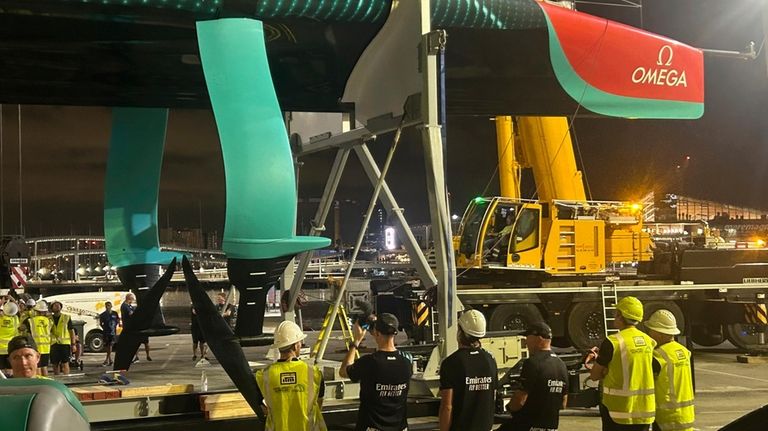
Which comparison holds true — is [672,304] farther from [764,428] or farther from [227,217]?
[764,428]

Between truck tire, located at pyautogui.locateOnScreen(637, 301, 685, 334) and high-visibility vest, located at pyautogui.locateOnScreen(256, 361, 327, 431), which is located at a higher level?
high-visibility vest, located at pyautogui.locateOnScreen(256, 361, 327, 431)

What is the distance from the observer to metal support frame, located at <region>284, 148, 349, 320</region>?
8594 mm

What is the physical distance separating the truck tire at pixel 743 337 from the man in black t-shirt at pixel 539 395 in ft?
43.2

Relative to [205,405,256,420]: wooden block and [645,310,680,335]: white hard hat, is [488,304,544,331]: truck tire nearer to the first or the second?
[645,310,680,335]: white hard hat

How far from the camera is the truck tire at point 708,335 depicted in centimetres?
1688

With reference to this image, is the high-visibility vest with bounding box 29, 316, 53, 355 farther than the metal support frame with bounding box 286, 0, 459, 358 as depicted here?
Yes

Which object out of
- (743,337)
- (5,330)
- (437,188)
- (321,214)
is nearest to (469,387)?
(437,188)

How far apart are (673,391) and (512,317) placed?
9404 millimetres

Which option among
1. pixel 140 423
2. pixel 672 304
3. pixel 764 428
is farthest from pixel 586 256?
pixel 764 428

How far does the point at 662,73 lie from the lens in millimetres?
6762

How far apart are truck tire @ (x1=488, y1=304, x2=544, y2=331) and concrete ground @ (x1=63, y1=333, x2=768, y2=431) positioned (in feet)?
10.4

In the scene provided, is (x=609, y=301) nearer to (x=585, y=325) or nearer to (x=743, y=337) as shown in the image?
(x=585, y=325)

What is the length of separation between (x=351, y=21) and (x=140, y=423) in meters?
3.46

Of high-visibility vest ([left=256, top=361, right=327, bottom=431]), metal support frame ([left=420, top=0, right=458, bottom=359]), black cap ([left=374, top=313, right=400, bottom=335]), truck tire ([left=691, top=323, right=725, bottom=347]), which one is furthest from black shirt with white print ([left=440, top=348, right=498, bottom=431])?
truck tire ([left=691, top=323, right=725, bottom=347])
